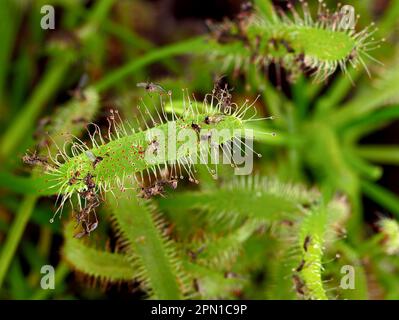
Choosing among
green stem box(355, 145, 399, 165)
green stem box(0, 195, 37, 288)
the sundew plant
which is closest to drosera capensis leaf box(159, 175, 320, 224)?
the sundew plant

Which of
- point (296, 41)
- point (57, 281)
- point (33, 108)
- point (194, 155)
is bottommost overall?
point (57, 281)

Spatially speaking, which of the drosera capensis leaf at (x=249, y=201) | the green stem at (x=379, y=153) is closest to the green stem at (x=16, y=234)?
the drosera capensis leaf at (x=249, y=201)

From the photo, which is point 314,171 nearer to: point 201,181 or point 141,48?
point 201,181

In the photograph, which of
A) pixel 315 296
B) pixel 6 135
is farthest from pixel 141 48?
pixel 315 296

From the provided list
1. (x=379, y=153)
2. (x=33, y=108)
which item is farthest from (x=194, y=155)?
(x=379, y=153)

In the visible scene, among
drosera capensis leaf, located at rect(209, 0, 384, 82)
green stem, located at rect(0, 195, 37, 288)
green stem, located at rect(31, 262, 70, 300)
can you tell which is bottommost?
green stem, located at rect(31, 262, 70, 300)

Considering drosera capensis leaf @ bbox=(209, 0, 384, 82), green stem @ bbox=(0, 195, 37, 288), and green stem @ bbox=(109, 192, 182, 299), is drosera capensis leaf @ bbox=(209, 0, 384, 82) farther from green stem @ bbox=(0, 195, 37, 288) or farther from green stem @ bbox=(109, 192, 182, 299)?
green stem @ bbox=(0, 195, 37, 288)

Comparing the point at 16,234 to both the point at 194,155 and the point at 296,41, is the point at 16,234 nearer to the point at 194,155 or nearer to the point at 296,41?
the point at 194,155

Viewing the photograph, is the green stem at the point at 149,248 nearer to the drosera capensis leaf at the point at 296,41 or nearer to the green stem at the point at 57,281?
the green stem at the point at 57,281
